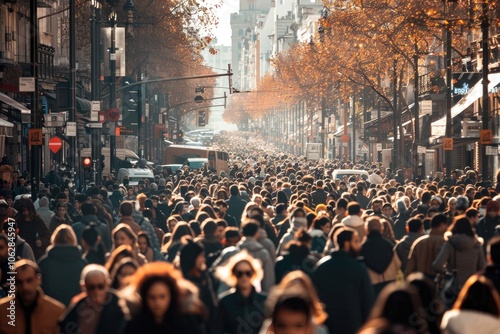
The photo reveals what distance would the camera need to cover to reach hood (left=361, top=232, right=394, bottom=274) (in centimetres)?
1438

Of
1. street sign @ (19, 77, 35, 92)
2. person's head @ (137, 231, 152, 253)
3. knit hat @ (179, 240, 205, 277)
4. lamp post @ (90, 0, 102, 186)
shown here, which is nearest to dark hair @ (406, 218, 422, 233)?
person's head @ (137, 231, 152, 253)

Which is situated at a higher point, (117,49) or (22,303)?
(117,49)

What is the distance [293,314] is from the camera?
7.03 m

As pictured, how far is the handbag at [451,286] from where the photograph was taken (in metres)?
13.6

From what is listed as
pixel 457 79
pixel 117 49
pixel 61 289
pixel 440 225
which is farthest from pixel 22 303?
pixel 457 79

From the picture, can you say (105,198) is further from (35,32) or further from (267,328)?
(267,328)

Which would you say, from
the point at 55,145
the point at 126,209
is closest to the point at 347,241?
the point at 126,209

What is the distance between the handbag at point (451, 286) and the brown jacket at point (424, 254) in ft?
2.52

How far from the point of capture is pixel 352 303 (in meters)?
11.2

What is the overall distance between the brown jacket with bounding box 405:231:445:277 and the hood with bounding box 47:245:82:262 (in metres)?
3.93

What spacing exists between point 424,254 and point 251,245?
2.24 metres

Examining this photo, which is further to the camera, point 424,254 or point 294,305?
point 424,254

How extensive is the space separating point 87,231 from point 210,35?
54384 mm

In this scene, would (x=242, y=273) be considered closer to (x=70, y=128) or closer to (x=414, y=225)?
(x=414, y=225)
